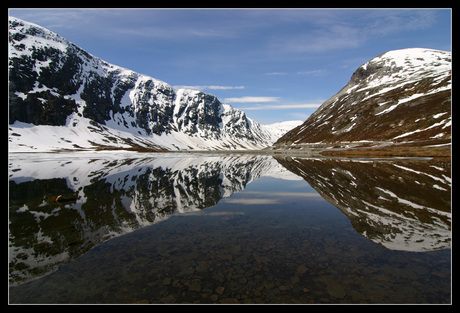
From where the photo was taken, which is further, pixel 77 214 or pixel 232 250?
pixel 77 214

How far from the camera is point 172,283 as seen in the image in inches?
396

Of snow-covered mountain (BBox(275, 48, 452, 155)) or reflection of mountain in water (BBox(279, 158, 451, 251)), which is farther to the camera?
snow-covered mountain (BBox(275, 48, 452, 155))

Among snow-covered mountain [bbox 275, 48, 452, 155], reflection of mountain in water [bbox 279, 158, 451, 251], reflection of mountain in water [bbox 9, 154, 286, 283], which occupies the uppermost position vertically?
snow-covered mountain [bbox 275, 48, 452, 155]

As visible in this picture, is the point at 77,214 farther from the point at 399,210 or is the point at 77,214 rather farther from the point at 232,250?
the point at 399,210


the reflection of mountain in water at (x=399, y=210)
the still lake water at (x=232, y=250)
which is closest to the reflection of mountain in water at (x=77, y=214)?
the still lake water at (x=232, y=250)

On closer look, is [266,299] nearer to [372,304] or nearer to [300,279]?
[300,279]

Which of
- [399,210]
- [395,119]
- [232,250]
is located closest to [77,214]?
[232,250]

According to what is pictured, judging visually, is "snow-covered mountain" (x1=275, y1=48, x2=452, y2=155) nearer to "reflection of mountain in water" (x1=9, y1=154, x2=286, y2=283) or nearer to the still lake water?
the still lake water

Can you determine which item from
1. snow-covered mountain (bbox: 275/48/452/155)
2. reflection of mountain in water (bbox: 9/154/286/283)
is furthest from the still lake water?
snow-covered mountain (bbox: 275/48/452/155)

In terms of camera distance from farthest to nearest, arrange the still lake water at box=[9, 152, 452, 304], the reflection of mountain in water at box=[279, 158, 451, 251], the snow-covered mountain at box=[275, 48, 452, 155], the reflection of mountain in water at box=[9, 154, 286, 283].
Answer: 1. the snow-covered mountain at box=[275, 48, 452, 155]
2. the reflection of mountain in water at box=[279, 158, 451, 251]
3. the reflection of mountain in water at box=[9, 154, 286, 283]
4. the still lake water at box=[9, 152, 452, 304]

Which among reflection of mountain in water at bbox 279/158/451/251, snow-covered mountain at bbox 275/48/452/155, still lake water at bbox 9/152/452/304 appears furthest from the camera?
snow-covered mountain at bbox 275/48/452/155

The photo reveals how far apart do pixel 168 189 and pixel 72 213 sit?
13.0 meters

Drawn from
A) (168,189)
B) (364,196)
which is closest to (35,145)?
(168,189)

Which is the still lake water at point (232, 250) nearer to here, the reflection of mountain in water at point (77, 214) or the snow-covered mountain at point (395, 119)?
the reflection of mountain in water at point (77, 214)
